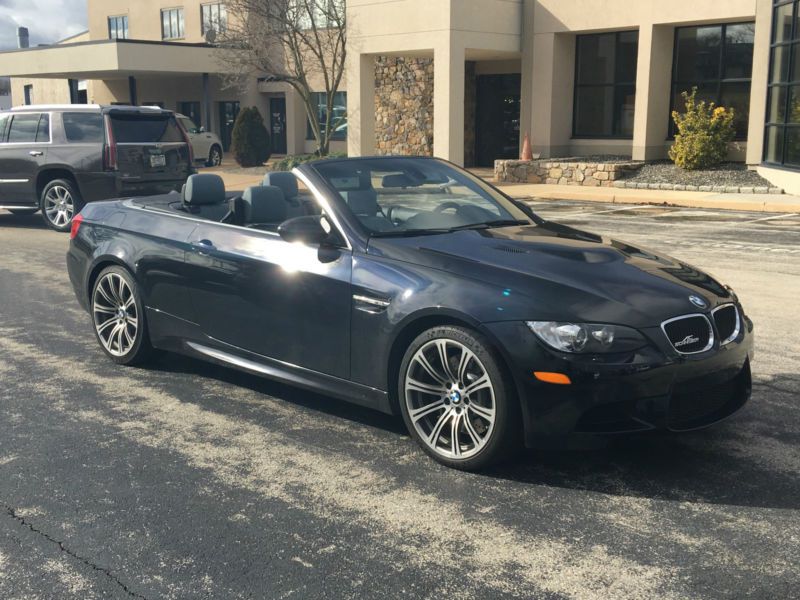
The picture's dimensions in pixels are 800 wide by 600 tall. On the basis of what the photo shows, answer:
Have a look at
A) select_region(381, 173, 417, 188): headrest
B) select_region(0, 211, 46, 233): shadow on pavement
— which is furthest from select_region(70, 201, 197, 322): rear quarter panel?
select_region(0, 211, 46, 233): shadow on pavement

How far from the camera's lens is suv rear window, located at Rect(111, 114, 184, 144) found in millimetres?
14188

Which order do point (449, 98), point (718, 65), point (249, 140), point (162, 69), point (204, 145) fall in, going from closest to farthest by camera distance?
point (718, 65)
point (449, 98)
point (204, 145)
point (249, 140)
point (162, 69)

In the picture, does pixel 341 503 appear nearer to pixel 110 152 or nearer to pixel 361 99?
pixel 110 152

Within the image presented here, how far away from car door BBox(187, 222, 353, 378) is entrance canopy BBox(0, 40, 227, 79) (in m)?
31.7

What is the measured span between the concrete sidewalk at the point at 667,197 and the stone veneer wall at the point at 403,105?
21.3 feet

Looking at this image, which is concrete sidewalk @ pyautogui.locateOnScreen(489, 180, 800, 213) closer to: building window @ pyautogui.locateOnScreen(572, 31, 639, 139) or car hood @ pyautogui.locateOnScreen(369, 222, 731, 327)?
building window @ pyautogui.locateOnScreen(572, 31, 639, 139)

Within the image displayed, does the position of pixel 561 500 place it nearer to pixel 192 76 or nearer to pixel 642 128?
pixel 642 128

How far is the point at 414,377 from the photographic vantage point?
459cm

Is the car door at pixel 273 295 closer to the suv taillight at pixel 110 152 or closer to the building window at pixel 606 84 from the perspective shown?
the suv taillight at pixel 110 152

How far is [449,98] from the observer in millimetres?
23656

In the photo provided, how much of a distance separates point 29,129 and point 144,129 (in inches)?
78.3

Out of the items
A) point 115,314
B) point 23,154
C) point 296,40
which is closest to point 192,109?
point 296,40

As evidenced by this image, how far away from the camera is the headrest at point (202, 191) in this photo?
252 inches

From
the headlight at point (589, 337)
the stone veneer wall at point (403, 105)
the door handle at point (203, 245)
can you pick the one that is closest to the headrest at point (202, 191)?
the door handle at point (203, 245)
